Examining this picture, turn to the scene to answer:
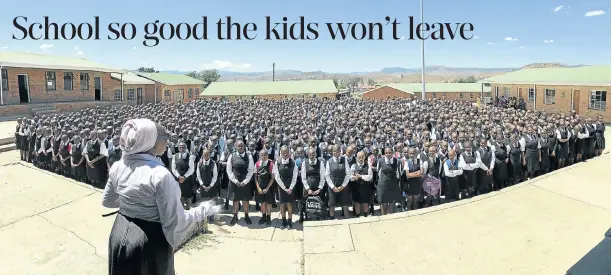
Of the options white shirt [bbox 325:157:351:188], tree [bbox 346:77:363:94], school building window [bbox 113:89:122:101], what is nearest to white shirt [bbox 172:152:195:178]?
white shirt [bbox 325:157:351:188]

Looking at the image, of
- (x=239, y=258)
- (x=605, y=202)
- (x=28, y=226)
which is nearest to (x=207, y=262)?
(x=239, y=258)

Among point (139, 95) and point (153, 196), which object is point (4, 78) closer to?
point (139, 95)

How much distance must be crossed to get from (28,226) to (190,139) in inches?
170

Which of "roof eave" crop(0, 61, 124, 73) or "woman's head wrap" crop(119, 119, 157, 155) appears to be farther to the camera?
"roof eave" crop(0, 61, 124, 73)

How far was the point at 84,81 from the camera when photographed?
26.3m

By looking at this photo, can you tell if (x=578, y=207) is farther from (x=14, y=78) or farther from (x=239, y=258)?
(x=14, y=78)

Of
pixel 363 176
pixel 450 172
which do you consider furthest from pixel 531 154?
pixel 363 176

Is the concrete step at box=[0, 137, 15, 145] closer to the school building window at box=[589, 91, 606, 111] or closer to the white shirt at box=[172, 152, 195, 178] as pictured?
the white shirt at box=[172, 152, 195, 178]

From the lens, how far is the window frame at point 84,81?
26.1m

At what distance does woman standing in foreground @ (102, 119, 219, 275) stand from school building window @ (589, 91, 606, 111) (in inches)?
962

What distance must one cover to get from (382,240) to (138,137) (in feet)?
13.4

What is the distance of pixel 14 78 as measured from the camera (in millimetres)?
21797

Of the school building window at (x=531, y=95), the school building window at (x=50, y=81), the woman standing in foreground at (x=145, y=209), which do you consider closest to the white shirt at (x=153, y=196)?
the woman standing in foreground at (x=145, y=209)

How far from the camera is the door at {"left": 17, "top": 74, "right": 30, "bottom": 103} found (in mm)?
22425
